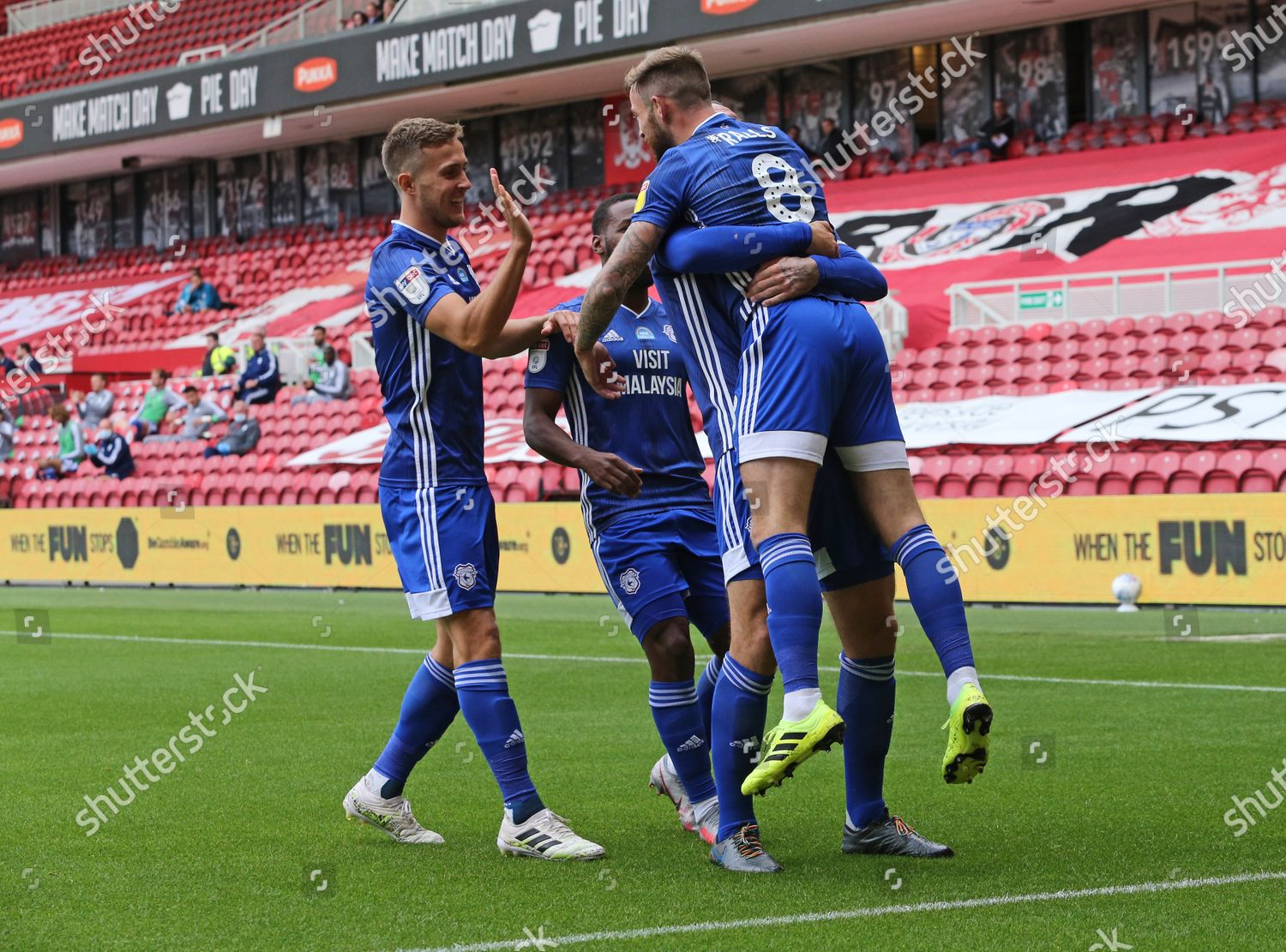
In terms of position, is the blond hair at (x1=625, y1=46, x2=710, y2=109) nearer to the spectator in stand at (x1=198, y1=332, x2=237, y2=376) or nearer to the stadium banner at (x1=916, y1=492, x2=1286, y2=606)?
the stadium banner at (x1=916, y1=492, x2=1286, y2=606)

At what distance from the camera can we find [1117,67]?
82.9ft

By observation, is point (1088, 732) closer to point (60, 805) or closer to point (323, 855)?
point (323, 855)

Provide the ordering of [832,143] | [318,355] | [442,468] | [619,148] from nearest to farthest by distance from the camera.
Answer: [442,468] → [318,355] → [832,143] → [619,148]

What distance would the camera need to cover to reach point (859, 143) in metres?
27.7

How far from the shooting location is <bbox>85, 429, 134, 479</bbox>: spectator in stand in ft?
79.3

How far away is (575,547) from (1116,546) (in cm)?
551

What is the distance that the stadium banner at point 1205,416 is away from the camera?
15.0 metres

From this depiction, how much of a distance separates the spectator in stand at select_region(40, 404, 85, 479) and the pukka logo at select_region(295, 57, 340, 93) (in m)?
8.01

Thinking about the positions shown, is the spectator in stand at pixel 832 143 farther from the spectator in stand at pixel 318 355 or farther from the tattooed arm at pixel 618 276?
the tattooed arm at pixel 618 276

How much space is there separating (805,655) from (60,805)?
3030mm

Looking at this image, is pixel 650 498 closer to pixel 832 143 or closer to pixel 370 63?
pixel 832 143

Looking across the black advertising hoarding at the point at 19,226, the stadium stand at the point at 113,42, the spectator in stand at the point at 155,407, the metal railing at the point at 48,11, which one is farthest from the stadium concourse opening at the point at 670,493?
the black advertising hoarding at the point at 19,226

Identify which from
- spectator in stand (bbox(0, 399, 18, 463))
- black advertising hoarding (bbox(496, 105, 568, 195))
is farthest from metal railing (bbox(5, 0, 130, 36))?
spectator in stand (bbox(0, 399, 18, 463))

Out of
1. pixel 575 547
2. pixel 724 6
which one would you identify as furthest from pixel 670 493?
pixel 724 6
